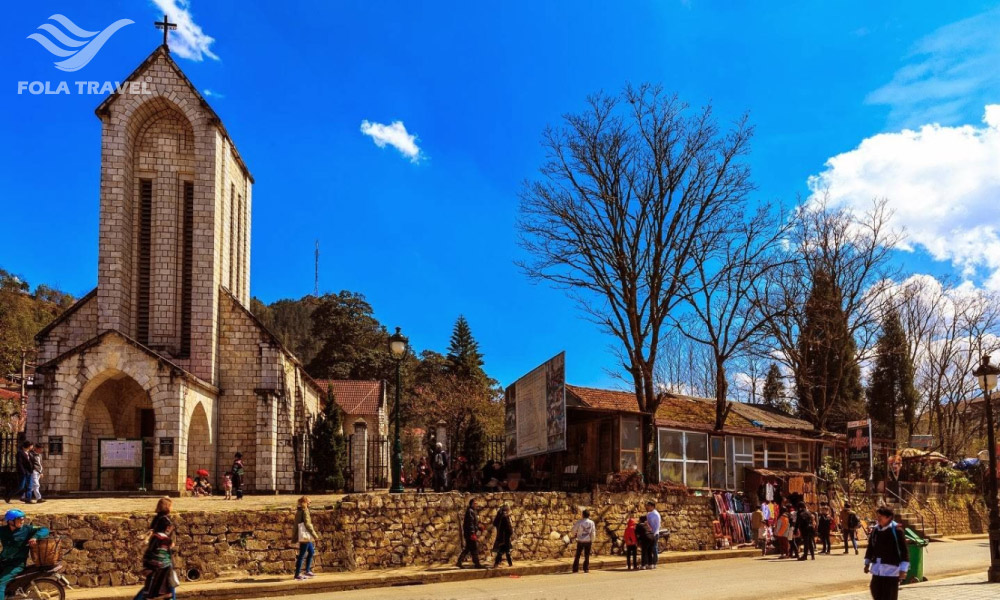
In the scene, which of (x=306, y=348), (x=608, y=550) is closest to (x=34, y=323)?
(x=306, y=348)

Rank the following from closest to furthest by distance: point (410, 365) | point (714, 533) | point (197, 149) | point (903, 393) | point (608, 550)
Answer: point (608, 550) < point (714, 533) < point (197, 149) < point (903, 393) < point (410, 365)

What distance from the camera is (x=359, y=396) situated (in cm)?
5559

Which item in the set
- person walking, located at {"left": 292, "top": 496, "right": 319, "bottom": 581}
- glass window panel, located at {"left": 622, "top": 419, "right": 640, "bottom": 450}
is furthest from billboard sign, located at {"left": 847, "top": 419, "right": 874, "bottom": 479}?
person walking, located at {"left": 292, "top": 496, "right": 319, "bottom": 581}

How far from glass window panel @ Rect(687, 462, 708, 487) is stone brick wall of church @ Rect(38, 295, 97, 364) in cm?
2180

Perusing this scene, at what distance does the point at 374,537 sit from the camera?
1817 cm

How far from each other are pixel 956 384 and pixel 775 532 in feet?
90.9

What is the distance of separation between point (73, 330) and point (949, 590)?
95.4 feet

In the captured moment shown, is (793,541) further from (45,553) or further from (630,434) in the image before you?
(45,553)

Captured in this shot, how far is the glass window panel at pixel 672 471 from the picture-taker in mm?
25125

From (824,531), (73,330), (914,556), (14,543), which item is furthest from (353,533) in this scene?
(73,330)

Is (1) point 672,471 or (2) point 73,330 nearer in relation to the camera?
(1) point 672,471

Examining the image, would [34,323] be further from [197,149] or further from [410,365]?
[197,149]

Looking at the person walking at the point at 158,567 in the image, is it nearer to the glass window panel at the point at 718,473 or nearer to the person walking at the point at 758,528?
the person walking at the point at 758,528

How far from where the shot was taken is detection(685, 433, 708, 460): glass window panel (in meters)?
26.1
